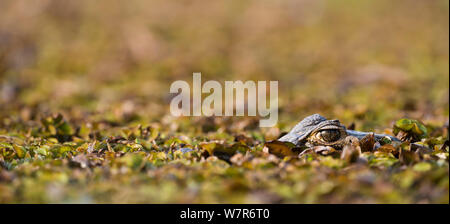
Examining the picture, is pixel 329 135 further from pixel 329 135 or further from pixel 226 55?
pixel 226 55

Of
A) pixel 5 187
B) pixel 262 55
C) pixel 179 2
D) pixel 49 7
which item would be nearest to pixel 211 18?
pixel 179 2

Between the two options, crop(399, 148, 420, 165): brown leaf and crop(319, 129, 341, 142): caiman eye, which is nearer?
crop(399, 148, 420, 165): brown leaf

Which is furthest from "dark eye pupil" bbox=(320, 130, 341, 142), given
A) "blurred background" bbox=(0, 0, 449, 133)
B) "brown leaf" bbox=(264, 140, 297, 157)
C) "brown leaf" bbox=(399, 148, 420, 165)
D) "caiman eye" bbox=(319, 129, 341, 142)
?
"blurred background" bbox=(0, 0, 449, 133)

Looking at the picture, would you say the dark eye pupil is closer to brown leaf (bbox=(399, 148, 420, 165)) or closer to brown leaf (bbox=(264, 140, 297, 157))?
brown leaf (bbox=(264, 140, 297, 157))

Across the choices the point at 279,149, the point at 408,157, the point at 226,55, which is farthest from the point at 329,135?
the point at 226,55

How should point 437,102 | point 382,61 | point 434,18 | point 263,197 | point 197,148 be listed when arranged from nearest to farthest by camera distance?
point 263,197, point 197,148, point 437,102, point 382,61, point 434,18

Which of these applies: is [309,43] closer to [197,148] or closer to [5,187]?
[197,148]

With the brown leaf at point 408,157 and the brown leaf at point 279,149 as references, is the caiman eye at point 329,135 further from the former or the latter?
the brown leaf at point 408,157
